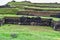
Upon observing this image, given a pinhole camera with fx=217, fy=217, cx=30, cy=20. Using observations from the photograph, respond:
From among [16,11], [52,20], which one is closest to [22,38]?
[52,20]

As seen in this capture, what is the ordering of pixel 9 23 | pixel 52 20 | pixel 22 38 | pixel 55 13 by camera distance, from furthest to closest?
pixel 55 13
pixel 9 23
pixel 52 20
pixel 22 38

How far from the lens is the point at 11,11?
62.8 feet

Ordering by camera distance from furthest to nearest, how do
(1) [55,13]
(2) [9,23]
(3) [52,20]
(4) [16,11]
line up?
(4) [16,11] → (1) [55,13] → (2) [9,23] → (3) [52,20]

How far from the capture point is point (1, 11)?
19.1 m

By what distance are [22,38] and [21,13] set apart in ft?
28.5

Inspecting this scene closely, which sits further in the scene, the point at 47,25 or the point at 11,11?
the point at 11,11

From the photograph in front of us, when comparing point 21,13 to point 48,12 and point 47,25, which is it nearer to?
point 48,12

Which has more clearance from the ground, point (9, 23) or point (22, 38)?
point (22, 38)

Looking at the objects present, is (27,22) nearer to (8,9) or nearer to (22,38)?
(8,9)

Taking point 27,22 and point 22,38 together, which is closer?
point 22,38

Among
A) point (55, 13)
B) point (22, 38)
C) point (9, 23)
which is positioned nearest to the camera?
point (22, 38)

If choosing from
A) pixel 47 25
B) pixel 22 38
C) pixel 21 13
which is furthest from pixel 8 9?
pixel 22 38

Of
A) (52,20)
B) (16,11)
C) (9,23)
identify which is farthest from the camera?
(16,11)

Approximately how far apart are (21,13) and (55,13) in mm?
2831
